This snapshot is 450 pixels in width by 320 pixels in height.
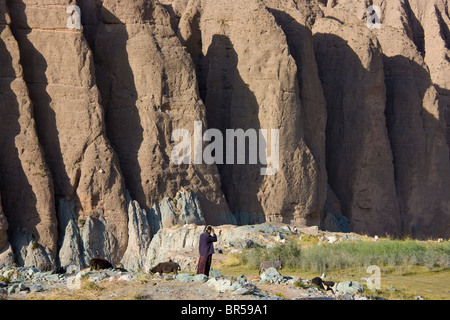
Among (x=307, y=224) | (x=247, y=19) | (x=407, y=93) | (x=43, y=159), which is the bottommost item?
(x=307, y=224)

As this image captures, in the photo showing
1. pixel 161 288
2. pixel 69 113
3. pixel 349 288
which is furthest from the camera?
pixel 69 113

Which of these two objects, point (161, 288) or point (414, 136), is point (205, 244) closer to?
point (161, 288)

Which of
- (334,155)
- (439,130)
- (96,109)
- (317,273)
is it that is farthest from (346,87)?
(317,273)

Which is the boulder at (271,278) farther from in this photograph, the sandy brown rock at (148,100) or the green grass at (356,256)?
the sandy brown rock at (148,100)

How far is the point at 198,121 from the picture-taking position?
41.0 meters

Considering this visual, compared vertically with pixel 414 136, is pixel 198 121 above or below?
above

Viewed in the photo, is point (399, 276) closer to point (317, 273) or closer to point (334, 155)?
point (317, 273)

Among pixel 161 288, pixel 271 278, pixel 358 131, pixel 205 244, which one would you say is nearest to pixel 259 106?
pixel 358 131

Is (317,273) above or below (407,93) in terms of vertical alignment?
below

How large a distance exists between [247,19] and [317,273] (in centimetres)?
2211

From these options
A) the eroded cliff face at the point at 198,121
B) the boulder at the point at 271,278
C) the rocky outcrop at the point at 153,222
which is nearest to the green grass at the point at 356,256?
the boulder at the point at 271,278

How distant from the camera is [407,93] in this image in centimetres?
5294

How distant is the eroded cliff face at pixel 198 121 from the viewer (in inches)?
1454

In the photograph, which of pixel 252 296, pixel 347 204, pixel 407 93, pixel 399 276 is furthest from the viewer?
pixel 407 93
